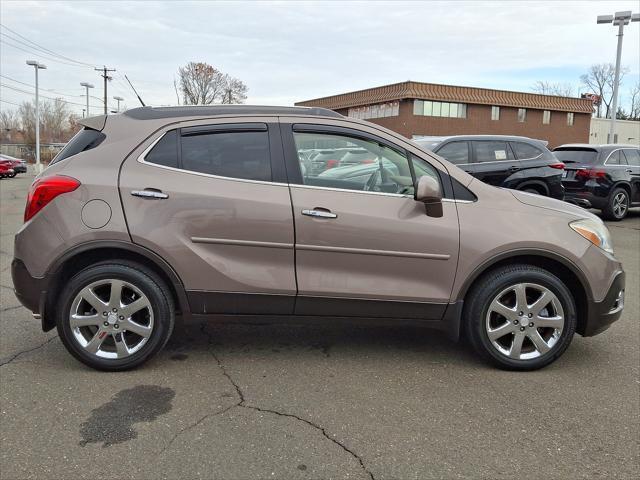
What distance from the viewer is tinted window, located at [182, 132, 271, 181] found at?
371 cm

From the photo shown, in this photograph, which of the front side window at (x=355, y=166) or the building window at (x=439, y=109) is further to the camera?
→ the building window at (x=439, y=109)

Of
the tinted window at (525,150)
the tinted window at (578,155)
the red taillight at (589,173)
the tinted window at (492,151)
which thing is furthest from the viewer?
the tinted window at (578,155)

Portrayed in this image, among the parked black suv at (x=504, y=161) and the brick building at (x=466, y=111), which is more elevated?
the brick building at (x=466, y=111)

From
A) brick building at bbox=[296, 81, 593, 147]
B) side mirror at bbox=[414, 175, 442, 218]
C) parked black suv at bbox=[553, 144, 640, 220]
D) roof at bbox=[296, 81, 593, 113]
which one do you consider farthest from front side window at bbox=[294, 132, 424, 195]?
roof at bbox=[296, 81, 593, 113]

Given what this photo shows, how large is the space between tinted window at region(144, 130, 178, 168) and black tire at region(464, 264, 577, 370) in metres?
2.26

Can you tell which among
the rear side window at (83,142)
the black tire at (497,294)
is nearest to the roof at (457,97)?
the black tire at (497,294)

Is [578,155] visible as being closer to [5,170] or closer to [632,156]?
[632,156]

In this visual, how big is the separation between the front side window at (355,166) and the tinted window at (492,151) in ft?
20.8

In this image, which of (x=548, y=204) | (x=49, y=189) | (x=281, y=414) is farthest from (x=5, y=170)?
(x=548, y=204)

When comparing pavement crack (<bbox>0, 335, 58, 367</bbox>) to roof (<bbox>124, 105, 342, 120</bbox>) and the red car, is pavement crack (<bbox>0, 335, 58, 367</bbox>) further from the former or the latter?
the red car

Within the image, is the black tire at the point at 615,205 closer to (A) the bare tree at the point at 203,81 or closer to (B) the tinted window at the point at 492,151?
(B) the tinted window at the point at 492,151

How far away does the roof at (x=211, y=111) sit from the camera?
386 centimetres

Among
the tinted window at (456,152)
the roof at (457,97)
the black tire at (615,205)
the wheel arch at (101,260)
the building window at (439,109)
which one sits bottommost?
the wheel arch at (101,260)

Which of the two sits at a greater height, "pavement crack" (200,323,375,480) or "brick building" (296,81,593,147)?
"brick building" (296,81,593,147)
